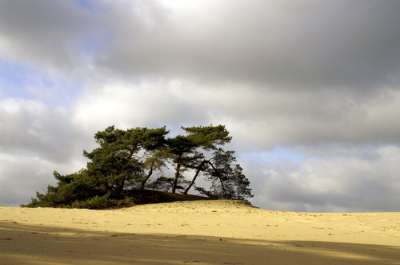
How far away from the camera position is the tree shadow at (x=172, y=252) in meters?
4.48

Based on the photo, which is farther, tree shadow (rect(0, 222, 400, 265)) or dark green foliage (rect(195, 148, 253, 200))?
dark green foliage (rect(195, 148, 253, 200))

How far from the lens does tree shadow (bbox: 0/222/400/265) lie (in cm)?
448

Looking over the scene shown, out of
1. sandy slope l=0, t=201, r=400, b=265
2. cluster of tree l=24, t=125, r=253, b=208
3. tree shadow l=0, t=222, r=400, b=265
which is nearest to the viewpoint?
tree shadow l=0, t=222, r=400, b=265

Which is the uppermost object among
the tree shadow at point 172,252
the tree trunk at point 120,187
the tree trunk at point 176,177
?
the tree trunk at point 176,177

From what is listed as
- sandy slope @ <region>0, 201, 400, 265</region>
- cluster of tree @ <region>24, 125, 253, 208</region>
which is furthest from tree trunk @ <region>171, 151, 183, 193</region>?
sandy slope @ <region>0, 201, 400, 265</region>

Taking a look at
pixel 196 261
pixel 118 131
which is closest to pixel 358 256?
pixel 196 261

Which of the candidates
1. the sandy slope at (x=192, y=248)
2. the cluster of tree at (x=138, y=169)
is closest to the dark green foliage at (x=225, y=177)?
the cluster of tree at (x=138, y=169)

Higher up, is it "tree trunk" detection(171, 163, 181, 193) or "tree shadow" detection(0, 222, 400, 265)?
"tree trunk" detection(171, 163, 181, 193)

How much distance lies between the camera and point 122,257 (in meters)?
4.69

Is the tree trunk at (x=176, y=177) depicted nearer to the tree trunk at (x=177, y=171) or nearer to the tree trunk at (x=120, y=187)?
the tree trunk at (x=177, y=171)

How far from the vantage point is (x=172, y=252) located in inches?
207

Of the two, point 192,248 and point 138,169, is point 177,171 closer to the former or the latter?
point 138,169

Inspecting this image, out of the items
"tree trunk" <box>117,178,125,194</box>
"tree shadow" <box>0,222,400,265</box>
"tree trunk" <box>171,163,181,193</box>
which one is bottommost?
"tree shadow" <box>0,222,400,265</box>

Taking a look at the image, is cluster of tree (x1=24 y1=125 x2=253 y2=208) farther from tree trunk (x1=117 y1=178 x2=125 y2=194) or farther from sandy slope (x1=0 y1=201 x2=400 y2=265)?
sandy slope (x1=0 y1=201 x2=400 y2=265)
